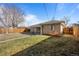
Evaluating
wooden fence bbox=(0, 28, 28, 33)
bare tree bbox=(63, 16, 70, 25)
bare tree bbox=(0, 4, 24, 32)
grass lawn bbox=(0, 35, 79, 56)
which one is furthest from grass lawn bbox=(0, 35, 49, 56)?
bare tree bbox=(63, 16, 70, 25)

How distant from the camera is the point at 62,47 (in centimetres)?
226

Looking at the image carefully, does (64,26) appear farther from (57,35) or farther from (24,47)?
(24,47)

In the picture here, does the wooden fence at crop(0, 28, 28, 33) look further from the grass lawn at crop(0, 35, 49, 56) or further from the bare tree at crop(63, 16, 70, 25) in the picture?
the bare tree at crop(63, 16, 70, 25)

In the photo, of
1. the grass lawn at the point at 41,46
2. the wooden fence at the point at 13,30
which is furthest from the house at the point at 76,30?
the wooden fence at the point at 13,30

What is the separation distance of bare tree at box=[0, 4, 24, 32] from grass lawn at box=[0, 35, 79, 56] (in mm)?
241

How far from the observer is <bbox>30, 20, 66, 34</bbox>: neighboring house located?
7.43ft

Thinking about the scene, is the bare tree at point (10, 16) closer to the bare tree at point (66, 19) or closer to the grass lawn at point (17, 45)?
the grass lawn at point (17, 45)

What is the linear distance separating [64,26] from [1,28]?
2.81ft

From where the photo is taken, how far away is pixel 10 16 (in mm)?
2262

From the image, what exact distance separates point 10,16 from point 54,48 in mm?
741

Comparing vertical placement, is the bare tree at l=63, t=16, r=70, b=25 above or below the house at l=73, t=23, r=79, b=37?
above

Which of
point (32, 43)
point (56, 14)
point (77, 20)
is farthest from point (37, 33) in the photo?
point (77, 20)

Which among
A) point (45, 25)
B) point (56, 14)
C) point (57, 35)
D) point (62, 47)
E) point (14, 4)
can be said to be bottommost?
point (62, 47)

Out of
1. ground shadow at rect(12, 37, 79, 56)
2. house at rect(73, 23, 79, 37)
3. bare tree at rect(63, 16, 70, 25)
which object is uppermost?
bare tree at rect(63, 16, 70, 25)
